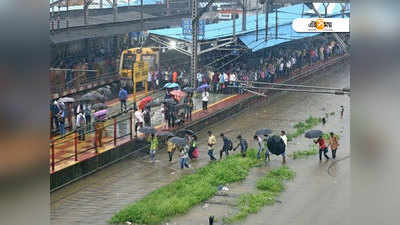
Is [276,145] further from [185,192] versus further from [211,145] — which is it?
[185,192]

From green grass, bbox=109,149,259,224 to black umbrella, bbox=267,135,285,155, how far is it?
1.28 feet

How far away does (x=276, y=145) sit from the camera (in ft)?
42.5

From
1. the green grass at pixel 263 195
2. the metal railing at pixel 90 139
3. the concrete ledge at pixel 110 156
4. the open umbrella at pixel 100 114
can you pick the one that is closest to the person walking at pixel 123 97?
the metal railing at pixel 90 139

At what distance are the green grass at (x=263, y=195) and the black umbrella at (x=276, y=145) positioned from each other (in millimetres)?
614

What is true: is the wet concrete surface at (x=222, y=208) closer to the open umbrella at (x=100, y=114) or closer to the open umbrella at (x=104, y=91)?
the open umbrella at (x=100, y=114)

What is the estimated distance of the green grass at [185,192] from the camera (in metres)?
9.48

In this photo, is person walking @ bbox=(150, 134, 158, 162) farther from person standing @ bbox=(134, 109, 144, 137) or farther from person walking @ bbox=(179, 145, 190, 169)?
person standing @ bbox=(134, 109, 144, 137)

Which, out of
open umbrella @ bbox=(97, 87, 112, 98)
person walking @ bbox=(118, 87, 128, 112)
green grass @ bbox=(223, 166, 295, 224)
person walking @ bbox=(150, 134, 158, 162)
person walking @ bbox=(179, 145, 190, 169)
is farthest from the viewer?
open umbrella @ bbox=(97, 87, 112, 98)

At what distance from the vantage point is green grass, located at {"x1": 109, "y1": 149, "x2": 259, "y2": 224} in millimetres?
9477

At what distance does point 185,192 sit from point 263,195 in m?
1.23

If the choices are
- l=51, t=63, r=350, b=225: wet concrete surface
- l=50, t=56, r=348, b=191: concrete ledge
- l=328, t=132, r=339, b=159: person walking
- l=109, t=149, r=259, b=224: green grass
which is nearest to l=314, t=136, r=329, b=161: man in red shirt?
l=328, t=132, r=339, b=159: person walking

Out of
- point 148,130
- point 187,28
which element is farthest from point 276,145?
point 187,28

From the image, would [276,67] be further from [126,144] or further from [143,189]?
[143,189]
